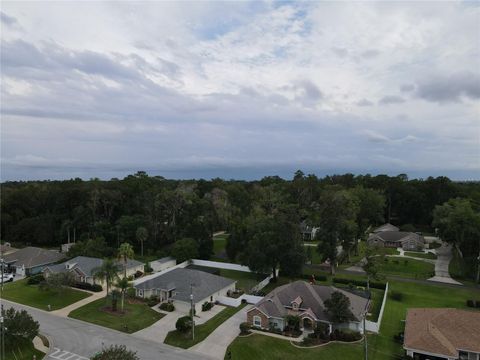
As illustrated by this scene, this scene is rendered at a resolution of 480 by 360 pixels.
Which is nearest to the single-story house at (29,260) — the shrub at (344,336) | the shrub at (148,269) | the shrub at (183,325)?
the shrub at (148,269)

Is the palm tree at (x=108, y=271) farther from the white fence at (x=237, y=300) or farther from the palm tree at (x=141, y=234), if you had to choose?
the palm tree at (x=141, y=234)

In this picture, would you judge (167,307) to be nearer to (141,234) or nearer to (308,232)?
(141,234)

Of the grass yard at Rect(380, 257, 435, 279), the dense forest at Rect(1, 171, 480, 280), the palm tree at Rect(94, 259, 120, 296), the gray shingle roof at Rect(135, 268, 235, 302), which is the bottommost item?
the grass yard at Rect(380, 257, 435, 279)

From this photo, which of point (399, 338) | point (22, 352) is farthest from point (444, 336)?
point (22, 352)

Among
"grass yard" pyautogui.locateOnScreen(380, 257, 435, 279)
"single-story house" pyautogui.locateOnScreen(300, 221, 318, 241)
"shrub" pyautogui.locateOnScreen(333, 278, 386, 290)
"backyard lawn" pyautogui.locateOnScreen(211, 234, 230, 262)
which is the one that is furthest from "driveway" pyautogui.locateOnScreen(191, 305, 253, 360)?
"single-story house" pyautogui.locateOnScreen(300, 221, 318, 241)

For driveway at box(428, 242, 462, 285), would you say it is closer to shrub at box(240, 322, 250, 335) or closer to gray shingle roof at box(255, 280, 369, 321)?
gray shingle roof at box(255, 280, 369, 321)

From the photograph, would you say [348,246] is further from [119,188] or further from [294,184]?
[119,188]

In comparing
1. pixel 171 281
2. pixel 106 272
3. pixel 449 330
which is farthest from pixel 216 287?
pixel 449 330
